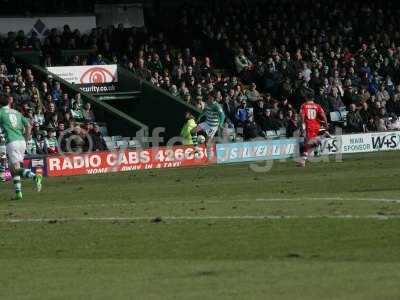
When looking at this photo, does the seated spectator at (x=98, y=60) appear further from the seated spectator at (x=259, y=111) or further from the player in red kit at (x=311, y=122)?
the player in red kit at (x=311, y=122)

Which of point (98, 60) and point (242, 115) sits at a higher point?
point (98, 60)

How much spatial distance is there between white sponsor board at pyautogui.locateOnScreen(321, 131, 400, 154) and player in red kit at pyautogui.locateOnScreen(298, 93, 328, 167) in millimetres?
7535

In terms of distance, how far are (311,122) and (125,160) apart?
6.05m

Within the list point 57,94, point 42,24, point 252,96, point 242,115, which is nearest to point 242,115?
point 242,115

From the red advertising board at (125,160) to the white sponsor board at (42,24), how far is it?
31.3 feet

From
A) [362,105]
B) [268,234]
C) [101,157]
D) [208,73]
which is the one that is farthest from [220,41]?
[268,234]

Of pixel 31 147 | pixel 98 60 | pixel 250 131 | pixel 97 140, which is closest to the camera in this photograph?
pixel 31 147

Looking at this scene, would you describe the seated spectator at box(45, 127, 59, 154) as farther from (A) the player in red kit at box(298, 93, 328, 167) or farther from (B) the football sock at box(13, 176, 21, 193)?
(B) the football sock at box(13, 176, 21, 193)

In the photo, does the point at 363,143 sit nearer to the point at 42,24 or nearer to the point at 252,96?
the point at 252,96

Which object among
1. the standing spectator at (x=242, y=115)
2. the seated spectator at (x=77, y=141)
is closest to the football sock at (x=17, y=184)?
the seated spectator at (x=77, y=141)

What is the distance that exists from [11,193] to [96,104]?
1489 centimetres

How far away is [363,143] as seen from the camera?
4025cm

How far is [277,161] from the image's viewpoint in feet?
115

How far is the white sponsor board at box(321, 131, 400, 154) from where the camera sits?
39.0 meters
